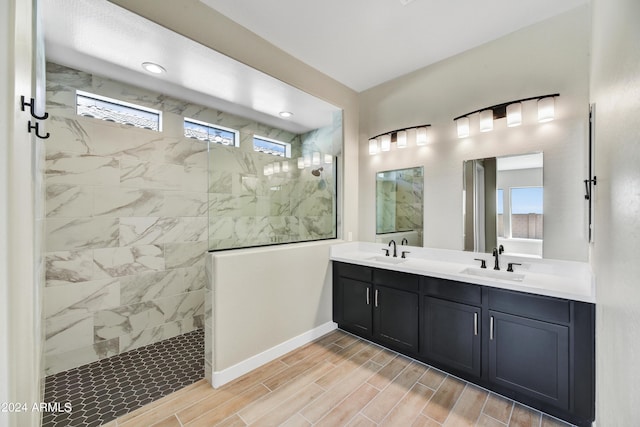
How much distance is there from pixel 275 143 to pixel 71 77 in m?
2.18

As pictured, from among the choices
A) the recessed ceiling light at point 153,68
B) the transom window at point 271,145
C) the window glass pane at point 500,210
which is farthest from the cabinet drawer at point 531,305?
the recessed ceiling light at point 153,68

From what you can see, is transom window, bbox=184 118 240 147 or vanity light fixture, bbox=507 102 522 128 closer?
vanity light fixture, bbox=507 102 522 128

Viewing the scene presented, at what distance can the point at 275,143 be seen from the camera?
379cm

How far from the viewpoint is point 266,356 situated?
251cm

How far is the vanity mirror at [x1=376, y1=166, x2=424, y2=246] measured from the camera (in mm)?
2977

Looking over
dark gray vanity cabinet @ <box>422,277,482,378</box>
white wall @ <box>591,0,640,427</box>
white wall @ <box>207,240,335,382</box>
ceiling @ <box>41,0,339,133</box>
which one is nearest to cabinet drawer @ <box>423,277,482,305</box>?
dark gray vanity cabinet @ <box>422,277,482,378</box>

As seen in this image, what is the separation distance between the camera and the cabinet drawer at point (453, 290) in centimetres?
208

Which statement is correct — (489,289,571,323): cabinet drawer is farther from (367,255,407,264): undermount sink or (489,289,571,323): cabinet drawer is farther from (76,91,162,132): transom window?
(76,91,162,132): transom window

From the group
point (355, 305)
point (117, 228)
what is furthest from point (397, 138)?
point (117, 228)

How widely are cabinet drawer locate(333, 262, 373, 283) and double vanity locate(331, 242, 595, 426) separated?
1 centimetres

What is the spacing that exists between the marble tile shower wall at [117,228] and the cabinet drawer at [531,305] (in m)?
3.15

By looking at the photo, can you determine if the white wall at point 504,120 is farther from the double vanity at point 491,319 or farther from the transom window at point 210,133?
the transom window at point 210,133

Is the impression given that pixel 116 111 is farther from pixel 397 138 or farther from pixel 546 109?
pixel 546 109

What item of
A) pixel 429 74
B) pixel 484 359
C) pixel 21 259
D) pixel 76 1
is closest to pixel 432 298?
pixel 484 359
